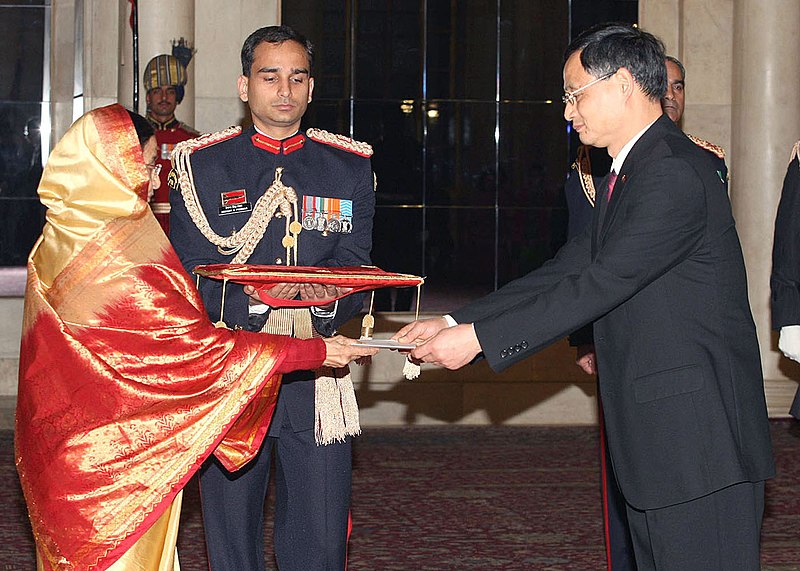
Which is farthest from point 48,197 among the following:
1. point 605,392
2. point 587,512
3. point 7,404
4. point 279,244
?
point 7,404

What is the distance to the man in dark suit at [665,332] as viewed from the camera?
2879mm

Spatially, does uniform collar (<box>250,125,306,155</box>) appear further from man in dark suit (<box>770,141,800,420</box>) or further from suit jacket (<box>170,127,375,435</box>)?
man in dark suit (<box>770,141,800,420</box>)

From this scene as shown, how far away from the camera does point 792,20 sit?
8312 millimetres

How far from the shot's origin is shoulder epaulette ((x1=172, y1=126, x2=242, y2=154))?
12.2ft

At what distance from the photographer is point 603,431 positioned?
452 cm

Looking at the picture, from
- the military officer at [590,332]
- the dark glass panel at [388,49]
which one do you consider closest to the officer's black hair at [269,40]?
the military officer at [590,332]

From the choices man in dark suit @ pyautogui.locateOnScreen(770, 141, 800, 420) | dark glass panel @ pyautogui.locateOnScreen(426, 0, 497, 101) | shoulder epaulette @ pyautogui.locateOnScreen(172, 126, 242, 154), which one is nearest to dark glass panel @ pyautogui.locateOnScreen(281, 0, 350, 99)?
dark glass panel @ pyautogui.locateOnScreen(426, 0, 497, 101)

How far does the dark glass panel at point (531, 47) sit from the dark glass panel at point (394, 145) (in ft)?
2.51

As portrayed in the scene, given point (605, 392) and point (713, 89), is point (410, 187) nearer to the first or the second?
point (713, 89)

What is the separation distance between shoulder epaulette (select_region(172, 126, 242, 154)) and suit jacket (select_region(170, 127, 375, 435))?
1cm

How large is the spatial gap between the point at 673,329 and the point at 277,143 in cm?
143

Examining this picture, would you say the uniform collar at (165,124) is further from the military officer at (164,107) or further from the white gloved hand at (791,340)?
the white gloved hand at (791,340)

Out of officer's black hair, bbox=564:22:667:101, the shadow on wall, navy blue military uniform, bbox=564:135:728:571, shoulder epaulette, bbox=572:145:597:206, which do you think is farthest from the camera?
the shadow on wall

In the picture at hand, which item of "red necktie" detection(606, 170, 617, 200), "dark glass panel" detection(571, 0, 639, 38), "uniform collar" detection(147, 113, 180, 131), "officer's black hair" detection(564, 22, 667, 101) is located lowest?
"red necktie" detection(606, 170, 617, 200)
